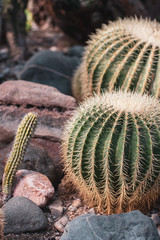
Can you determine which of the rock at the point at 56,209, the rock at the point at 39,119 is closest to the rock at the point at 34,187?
the rock at the point at 56,209

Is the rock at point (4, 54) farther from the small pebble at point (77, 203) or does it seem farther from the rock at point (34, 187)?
the small pebble at point (77, 203)

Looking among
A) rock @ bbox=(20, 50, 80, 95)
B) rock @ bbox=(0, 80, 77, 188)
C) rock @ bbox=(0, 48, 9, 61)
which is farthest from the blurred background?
rock @ bbox=(0, 80, 77, 188)

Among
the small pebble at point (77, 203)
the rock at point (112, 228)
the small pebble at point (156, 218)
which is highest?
the rock at point (112, 228)

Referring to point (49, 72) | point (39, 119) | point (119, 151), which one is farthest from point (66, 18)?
point (119, 151)

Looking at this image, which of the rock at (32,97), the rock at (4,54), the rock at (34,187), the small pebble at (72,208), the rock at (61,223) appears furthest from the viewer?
the rock at (4,54)

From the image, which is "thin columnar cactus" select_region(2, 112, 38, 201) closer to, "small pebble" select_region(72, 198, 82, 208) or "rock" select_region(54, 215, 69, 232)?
"rock" select_region(54, 215, 69, 232)

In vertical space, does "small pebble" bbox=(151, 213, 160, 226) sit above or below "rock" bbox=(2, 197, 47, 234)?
below
